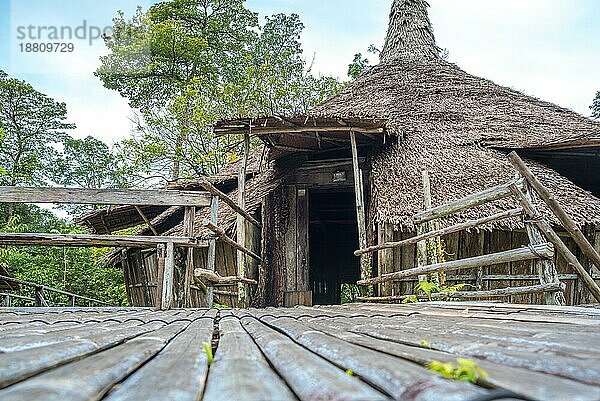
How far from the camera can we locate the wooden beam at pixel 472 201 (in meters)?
3.81

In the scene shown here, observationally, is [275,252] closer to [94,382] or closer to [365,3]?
[94,382]

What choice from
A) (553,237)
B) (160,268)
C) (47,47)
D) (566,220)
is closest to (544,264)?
(553,237)

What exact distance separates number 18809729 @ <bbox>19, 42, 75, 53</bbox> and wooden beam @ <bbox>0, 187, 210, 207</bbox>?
11.2 meters

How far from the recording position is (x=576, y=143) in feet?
21.6

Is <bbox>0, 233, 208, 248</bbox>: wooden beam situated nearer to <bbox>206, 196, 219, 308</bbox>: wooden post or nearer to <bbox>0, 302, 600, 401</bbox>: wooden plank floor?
<bbox>206, 196, 219, 308</bbox>: wooden post

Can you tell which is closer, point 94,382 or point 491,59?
point 94,382

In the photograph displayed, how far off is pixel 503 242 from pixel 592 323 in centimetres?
549

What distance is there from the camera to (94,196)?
207 inches

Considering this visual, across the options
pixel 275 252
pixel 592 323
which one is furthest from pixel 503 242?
pixel 592 323

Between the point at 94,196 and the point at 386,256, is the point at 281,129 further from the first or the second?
the point at 94,196

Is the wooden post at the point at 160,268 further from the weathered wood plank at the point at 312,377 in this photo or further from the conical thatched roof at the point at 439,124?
the weathered wood plank at the point at 312,377

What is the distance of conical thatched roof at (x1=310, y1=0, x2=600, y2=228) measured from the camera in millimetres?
6469

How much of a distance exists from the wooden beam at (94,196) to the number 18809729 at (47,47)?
11.2 meters

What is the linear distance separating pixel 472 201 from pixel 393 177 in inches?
105
